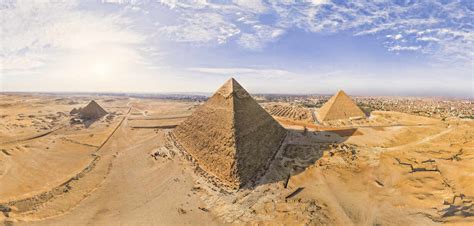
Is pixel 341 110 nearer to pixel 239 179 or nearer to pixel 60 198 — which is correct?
pixel 239 179

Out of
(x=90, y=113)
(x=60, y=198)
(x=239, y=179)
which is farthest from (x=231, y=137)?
(x=90, y=113)

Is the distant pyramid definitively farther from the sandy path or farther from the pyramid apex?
the sandy path

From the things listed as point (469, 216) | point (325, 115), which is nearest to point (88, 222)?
point (469, 216)

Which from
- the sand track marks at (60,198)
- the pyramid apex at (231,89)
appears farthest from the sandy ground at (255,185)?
the pyramid apex at (231,89)

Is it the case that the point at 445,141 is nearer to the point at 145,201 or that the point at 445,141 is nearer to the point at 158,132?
the point at 145,201

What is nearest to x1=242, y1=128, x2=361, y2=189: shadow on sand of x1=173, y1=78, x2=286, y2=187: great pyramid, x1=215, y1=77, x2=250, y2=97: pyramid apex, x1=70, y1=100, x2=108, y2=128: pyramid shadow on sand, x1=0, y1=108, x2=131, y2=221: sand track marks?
x1=173, y1=78, x2=286, y2=187: great pyramid

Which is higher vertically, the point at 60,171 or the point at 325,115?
the point at 325,115
